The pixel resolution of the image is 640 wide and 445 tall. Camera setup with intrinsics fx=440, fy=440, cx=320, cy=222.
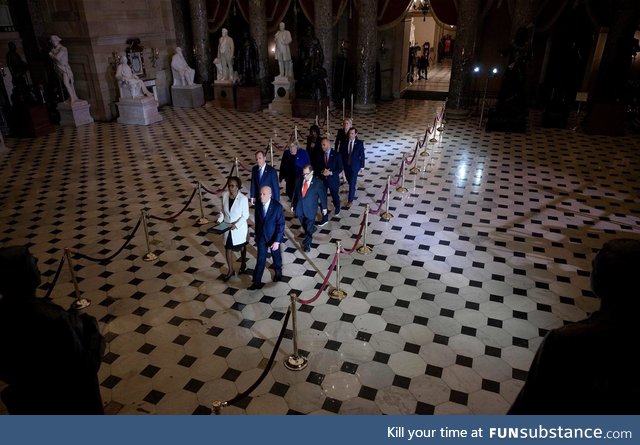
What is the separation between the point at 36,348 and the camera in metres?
3.04

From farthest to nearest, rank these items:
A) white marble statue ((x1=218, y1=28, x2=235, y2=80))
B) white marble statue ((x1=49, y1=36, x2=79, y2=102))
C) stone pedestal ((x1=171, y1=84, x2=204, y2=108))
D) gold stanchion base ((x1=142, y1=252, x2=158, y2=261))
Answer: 1. stone pedestal ((x1=171, y1=84, x2=204, y2=108))
2. white marble statue ((x1=218, y1=28, x2=235, y2=80))
3. white marble statue ((x1=49, y1=36, x2=79, y2=102))
4. gold stanchion base ((x1=142, y1=252, x2=158, y2=261))

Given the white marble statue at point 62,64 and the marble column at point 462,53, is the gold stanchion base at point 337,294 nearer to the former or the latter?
the marble column at point 462,53

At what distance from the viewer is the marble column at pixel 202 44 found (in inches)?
749

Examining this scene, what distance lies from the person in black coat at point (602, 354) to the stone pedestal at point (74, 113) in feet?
58.8

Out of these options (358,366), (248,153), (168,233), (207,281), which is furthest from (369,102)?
(358,366)

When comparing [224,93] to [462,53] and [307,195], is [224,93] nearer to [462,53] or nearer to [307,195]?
[462,53]

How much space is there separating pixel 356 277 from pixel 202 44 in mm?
16620

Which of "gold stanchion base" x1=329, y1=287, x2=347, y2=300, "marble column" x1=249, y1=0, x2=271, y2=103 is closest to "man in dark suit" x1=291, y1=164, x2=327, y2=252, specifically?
"gold stanchion base" x1=329, y1=287, x2=347, y2=300

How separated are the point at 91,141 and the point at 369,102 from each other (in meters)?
10.4

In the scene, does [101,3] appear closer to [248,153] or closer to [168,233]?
[248,153]

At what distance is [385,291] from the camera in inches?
259

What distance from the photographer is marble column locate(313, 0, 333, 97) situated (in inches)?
662

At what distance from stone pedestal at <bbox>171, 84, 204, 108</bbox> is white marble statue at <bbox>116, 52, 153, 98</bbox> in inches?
103

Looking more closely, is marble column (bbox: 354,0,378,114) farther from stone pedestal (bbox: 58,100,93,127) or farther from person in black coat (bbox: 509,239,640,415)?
person in black coat (bbox: 509,239,640,415)
